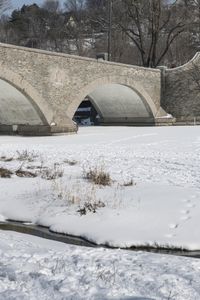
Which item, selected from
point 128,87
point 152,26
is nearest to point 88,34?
point 152,26

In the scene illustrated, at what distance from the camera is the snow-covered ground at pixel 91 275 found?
408cm

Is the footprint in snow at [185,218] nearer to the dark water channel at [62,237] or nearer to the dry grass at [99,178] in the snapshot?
the dark water channel at [62,237]

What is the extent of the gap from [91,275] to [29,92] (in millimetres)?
19243

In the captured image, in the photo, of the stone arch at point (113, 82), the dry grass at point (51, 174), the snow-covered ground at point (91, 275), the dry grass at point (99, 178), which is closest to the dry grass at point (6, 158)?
the dry grass at point (51, 174)

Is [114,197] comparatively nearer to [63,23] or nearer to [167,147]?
[167,147]

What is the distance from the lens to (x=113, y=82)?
29109 millimetres

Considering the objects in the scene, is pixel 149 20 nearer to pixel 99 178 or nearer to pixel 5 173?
pixel 5 173

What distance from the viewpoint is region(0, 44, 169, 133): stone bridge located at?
896 inches

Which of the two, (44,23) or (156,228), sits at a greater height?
(44,23)

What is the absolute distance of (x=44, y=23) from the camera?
6200 centimetres

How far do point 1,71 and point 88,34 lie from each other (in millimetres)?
39513

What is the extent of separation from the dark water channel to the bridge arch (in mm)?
18423

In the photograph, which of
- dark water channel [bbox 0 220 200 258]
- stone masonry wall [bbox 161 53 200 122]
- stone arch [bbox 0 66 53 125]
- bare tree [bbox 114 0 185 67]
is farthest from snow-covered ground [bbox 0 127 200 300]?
bare tree [bbox 114 0 185 67]

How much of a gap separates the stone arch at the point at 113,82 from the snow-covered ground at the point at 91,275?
2075 centimetres
